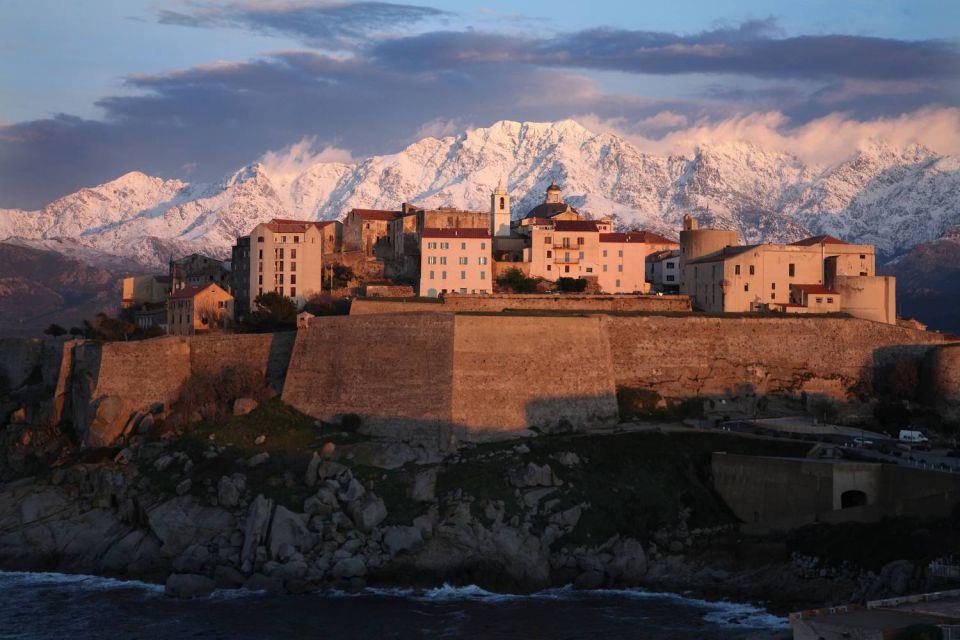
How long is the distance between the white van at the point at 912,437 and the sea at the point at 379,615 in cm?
1287

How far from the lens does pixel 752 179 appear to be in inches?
6230

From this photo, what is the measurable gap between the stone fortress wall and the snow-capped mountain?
69749 millimetres

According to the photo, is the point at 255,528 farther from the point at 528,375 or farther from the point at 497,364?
the point at 528,375

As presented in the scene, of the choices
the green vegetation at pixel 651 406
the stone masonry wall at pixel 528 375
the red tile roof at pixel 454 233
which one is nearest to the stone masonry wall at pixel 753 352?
the green vegetation at pixel 651 406

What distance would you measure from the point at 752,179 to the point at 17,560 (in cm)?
12537

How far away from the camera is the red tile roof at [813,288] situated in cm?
5997

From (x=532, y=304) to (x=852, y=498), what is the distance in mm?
21426

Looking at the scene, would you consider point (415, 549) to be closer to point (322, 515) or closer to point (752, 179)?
point (322, 515)

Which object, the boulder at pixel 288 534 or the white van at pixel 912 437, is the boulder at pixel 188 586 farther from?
the white van at pixel 912 437

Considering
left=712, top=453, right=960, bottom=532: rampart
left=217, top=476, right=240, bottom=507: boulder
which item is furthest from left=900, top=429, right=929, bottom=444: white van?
left=217, top=476, right=240, bottom=507: boulder

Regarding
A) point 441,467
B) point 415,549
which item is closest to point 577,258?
point 441,467

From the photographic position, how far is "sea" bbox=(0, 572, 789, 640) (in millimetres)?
36844

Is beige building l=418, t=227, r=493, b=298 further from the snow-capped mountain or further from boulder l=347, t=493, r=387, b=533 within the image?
the snow-capped mountain

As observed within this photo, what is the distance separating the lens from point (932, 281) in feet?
447
